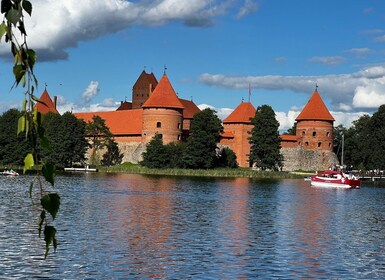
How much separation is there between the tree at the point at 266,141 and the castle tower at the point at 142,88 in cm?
2801

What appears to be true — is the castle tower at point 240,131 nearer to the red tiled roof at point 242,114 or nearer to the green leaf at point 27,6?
the red tiled roof at point 242,114

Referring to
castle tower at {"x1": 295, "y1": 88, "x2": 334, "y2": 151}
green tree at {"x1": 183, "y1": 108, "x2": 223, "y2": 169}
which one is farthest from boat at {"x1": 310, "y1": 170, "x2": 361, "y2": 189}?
castle tower at {"x1": 295, "y1": 88, "x2": 334, "y2": 151}

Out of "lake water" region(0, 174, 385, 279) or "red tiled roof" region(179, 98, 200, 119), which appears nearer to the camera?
"lake water" region(0, 174, 385, 279)

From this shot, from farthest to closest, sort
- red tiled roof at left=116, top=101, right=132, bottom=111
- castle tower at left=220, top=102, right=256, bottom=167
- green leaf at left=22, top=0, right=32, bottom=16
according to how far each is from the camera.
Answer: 1. red tiled roof at left=116, top=101, right=132, bottom=111
2. castle tower at left=220, top=102, right=256, bottom=167
3. green leaf at left=22, top=0, right=32, bottom=16

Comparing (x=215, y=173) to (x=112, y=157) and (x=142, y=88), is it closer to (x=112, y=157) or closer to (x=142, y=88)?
(x=112, y=157)

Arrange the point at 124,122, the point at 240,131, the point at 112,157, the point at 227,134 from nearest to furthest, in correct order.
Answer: the point at 227,134
the point at 240,131
the point at 112,157
the point at 124,122

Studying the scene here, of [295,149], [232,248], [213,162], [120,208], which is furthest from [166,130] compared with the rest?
[232,248]

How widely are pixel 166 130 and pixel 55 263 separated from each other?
48.5 metres

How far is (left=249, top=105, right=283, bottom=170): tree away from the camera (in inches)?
2135

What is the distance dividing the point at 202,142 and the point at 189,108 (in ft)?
55.4

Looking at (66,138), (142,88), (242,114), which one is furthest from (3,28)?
(142,88)

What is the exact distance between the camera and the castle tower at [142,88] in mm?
80875

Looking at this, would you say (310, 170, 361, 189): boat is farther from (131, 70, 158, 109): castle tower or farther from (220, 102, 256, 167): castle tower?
(131, 70, 158, 109): castle tower

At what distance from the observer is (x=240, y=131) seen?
206 feet
